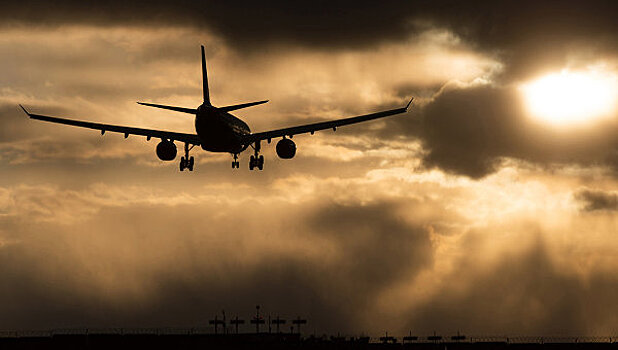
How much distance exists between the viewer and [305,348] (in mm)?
154000

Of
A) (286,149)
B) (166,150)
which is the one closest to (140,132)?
(166,150)

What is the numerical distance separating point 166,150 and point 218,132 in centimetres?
662

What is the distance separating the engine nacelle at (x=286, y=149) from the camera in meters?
99.1

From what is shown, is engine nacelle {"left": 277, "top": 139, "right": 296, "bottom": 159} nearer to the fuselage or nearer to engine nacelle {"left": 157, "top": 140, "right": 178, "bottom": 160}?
the fuselage

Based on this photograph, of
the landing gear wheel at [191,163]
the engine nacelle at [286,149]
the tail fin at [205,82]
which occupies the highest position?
the tail fin at [205,82]

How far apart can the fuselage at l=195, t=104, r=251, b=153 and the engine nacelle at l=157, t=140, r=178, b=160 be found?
3431 millimetres

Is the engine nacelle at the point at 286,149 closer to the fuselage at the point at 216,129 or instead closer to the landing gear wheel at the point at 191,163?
the fuselage at the point at 216,129

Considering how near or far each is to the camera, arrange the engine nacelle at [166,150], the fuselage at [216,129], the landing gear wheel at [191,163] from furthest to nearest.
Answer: the landing gear wheel at [191,163] < the engine nacelle at [166,150] < the fuselage at [216,129]

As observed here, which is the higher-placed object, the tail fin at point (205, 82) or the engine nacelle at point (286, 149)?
the tail fin at point (205, 82)

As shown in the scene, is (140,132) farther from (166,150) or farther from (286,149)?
(286,149)

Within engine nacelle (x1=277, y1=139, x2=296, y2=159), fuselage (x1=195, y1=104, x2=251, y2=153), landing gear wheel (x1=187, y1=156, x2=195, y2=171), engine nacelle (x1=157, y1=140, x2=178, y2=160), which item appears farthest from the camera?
landing gear wheel (x1=187, y1=156, x2=195, y2=171)

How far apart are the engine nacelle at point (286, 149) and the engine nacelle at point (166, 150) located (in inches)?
468

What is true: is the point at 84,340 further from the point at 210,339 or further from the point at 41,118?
the point at 41,118

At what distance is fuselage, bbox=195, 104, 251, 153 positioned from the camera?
92.0 m
